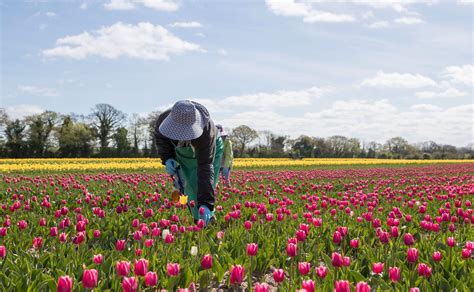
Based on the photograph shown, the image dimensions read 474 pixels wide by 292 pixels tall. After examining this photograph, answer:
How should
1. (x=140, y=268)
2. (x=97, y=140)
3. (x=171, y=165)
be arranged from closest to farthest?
(x=140, y=268) < (x=171, y=165) < (x=97, y=140)

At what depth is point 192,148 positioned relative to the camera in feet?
18.8

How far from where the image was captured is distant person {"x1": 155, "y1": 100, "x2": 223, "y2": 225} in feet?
16.4

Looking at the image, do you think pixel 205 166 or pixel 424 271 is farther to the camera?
pixel 205 166

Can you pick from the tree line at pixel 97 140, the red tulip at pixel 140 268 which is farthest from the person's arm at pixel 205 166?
the tree line at pixel 97 140

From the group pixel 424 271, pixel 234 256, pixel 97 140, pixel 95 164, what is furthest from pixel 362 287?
pixel 97 140

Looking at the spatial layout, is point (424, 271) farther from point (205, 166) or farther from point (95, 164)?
point (95, 164)

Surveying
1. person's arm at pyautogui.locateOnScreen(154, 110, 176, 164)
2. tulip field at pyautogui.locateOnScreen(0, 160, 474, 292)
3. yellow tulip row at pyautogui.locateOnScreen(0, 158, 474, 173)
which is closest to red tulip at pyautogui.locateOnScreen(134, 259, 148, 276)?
tulip field at pyautogui.locateOnScreen(0, 160, 474, 292)

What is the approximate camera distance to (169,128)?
5.07m

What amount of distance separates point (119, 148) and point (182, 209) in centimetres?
5366

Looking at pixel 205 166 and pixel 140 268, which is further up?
pixel 205 166

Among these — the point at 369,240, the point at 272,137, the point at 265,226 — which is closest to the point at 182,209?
the point at 265,226

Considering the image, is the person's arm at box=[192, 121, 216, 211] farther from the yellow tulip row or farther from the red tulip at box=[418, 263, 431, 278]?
the yellow tulip row

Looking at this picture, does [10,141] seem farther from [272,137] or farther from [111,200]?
[111,200]

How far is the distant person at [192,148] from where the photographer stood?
16.4 feet
